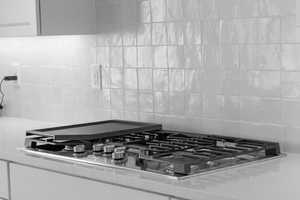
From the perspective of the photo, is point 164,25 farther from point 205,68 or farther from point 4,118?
point 4,118

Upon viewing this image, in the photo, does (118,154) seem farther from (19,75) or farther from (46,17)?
(19,75)

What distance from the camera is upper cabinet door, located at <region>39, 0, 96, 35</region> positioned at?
8.55 ft

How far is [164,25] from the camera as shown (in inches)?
98.9

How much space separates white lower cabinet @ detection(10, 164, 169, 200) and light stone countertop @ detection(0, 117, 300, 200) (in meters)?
0.02

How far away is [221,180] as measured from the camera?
1.68 meters

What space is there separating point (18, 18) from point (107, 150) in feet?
3.09

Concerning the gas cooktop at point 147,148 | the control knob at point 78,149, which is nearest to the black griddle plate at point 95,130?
the gas cooktop at point 147,148

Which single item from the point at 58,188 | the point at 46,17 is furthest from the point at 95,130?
the point at 46,17

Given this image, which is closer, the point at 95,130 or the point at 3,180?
the point at 3,180

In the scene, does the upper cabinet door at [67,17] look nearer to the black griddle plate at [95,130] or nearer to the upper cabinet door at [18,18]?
the upper cabinet door at [18,18]

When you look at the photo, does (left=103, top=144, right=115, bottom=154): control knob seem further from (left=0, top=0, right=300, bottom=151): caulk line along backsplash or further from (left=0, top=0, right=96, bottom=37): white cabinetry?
(left=0, top=0, right=96, bottom=37): white cabinetry

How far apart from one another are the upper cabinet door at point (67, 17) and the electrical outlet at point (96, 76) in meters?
0.17

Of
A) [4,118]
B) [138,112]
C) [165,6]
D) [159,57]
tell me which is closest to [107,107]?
[138,112]

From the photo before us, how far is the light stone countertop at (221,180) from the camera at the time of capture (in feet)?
5.07
